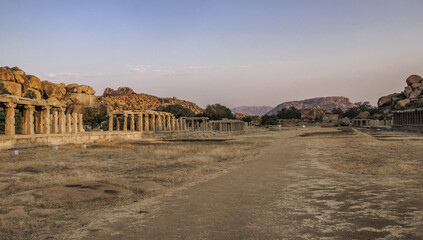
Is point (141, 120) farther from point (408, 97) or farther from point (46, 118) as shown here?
point (408, 97)

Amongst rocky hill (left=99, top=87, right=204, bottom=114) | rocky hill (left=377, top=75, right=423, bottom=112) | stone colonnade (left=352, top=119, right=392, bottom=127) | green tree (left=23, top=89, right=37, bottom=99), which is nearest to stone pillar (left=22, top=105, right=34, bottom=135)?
green tree (left=23, top=89, right=37, bottom=99)

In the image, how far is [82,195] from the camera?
28.9ft

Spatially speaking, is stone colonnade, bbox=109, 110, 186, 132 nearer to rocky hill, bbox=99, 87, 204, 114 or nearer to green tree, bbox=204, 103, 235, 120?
green tree, bbox=204, 103, 235, 120

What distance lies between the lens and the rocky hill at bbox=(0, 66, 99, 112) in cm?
6075

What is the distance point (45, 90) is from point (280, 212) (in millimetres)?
88801

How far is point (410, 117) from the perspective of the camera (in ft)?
214

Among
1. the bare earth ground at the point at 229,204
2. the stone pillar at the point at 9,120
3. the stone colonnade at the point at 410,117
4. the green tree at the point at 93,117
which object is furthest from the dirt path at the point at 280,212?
the green tree at the point at 93,117

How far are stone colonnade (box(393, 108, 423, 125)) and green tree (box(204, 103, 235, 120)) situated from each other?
6027 cm

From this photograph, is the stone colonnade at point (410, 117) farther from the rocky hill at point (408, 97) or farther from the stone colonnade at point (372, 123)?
the rocky hill at point (408, 97)

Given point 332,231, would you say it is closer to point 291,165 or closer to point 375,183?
point 375,183

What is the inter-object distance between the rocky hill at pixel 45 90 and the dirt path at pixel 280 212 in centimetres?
5612

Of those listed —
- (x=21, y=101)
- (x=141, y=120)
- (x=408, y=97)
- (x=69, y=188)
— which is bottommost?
(x=69, y=188)

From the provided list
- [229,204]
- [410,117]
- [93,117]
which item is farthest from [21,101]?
[410,117]

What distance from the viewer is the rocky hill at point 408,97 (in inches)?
4053
